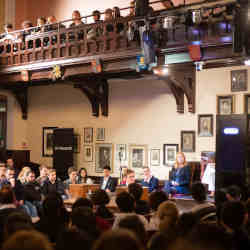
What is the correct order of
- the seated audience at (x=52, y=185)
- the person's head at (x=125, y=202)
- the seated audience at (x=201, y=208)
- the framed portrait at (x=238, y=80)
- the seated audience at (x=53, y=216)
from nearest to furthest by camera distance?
1. the seated audience at (x=53, y=216)
2. the person's head at (x=125, y=202)
3. the seated audience at (x=201, y=208)
4. the seated audience at (x=52, y=185)
5. the framed portrait at (x=238, y=80)

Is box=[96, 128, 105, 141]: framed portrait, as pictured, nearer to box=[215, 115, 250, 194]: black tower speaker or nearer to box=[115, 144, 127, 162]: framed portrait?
box=[115, 144, 127, 162]: framed portrait

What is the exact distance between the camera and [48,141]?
14.8m

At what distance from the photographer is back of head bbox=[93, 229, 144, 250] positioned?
5.93ft

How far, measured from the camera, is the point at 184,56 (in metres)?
9.36

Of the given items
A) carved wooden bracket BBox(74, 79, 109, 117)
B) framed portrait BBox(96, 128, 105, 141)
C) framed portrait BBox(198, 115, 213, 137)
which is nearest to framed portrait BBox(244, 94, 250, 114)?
framed portrait BBox(198, 115, 213, 137)

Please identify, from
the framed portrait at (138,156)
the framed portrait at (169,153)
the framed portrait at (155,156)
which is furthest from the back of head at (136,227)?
the framed portrait at (138,156)

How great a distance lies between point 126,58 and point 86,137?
4.13 m

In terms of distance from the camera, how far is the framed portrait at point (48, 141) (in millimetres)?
14719

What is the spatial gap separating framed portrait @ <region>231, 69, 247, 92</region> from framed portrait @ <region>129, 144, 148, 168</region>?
3167 millimetres

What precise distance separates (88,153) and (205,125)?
4.15 m

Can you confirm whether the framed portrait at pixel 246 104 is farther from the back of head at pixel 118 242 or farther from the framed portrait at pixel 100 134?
the back of head at pixel 118 242

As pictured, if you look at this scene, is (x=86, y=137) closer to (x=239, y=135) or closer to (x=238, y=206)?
(x=239, y=135)

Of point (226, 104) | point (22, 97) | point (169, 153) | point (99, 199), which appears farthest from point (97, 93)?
point (99, 199)

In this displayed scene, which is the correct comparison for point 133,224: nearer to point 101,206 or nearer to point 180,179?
point 101,206
